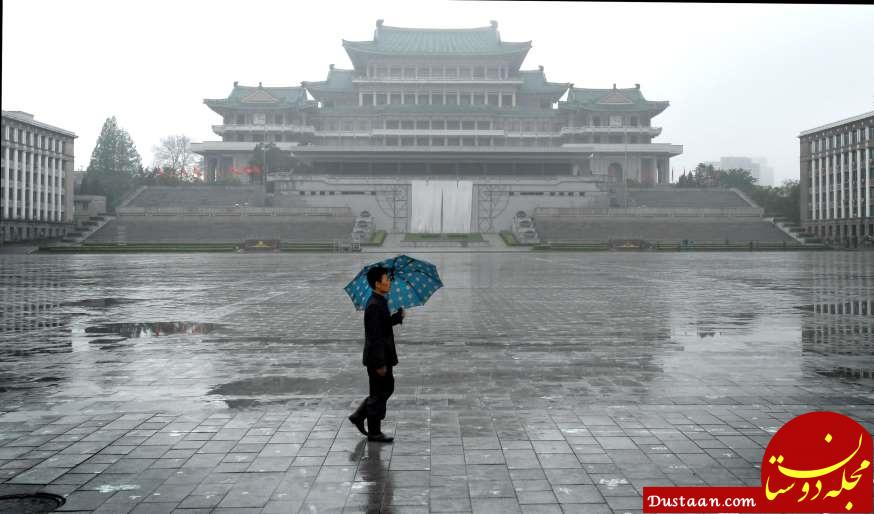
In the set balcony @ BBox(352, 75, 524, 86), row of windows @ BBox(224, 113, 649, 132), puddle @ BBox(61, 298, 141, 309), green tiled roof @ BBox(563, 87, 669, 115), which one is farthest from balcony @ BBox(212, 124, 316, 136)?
puddle @ BBox(61, 298, 141, 309)

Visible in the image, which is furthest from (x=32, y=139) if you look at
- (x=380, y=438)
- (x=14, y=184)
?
(x=380, y=438)

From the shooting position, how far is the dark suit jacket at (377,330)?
489 centimetres

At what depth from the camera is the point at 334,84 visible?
72.5m

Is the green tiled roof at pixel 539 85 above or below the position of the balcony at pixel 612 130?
above

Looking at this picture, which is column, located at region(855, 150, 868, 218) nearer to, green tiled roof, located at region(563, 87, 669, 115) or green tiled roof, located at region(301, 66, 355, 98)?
green tiled roof, located at region(563, 87, 669, 115)

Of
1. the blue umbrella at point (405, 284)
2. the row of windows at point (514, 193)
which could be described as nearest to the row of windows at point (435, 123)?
the row of windows at point (514, 193)

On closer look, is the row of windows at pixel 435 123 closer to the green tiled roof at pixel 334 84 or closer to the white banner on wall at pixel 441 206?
the green tiled roof at pixel 334 84

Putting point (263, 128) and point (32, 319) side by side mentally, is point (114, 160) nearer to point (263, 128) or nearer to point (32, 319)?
point (263, 128)

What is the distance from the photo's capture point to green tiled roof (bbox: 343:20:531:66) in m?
68.8

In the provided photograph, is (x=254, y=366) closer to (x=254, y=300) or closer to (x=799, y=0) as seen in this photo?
(x=799, y=0)

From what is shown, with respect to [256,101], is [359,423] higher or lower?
lower

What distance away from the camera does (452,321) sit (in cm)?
1182

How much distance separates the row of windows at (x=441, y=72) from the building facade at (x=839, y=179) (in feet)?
94.4

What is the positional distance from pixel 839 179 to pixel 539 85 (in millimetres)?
28214
